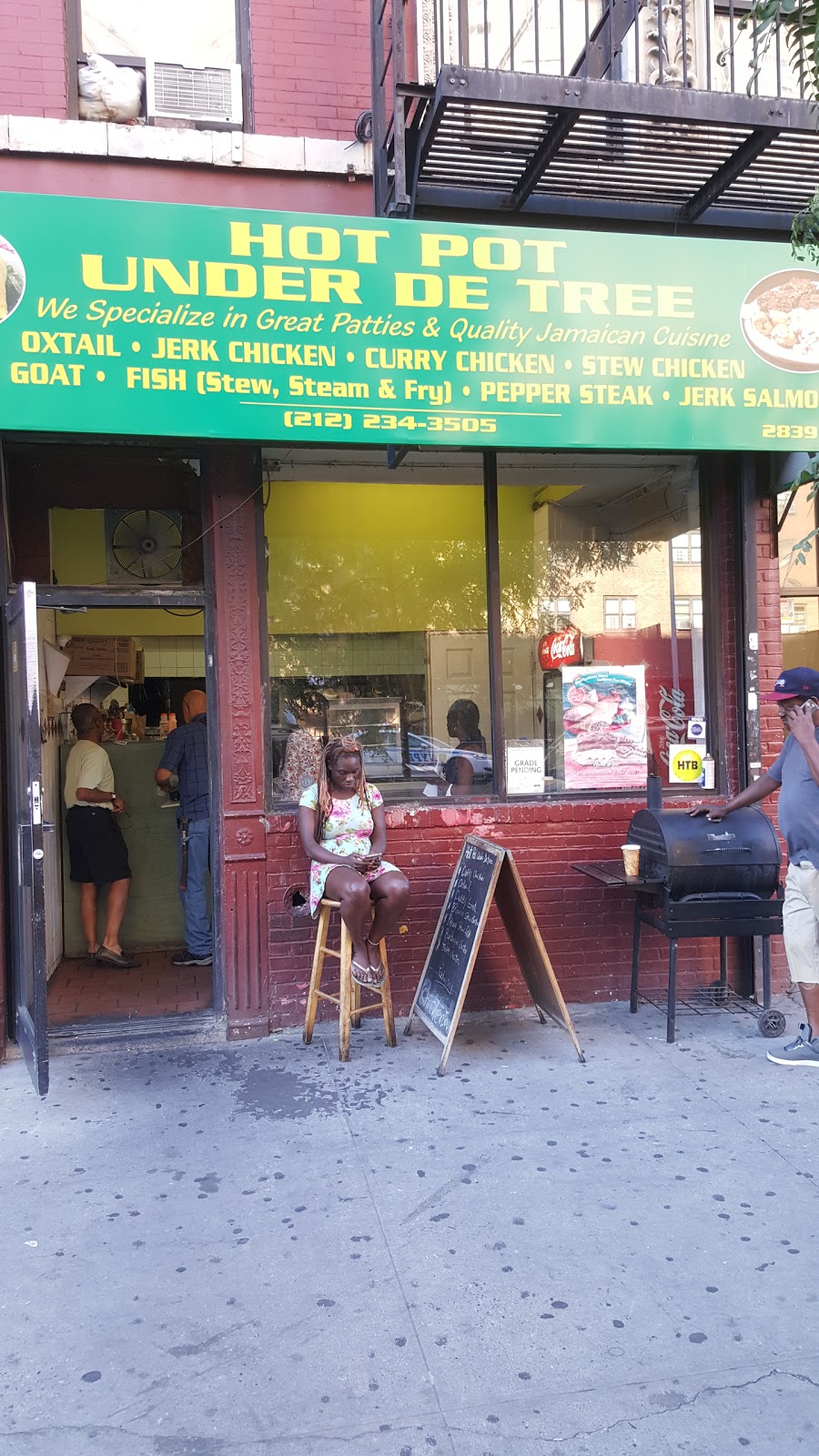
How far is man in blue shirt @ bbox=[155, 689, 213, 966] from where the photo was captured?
7.23m

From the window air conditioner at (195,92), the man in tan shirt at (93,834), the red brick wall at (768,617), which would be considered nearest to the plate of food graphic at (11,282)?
the window air conditioner at (195,92)

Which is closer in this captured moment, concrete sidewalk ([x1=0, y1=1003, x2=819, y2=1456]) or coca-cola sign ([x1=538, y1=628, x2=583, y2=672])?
concrete sidewalk ([x1=0, y1=1003, x2=819, y2=1456])

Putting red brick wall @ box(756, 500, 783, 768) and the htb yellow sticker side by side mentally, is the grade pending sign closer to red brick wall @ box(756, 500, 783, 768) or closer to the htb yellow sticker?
red brick wall @ box(756, 500, 783, 768)

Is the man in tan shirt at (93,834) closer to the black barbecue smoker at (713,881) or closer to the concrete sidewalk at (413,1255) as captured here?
the concrete sidewalk at (413,1255)

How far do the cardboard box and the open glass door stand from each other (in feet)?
7.82

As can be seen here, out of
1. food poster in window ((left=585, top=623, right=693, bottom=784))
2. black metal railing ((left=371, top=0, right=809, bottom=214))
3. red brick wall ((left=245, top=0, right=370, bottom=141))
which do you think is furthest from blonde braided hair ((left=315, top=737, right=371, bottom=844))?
red brick wall ((left=245, top=0, right=370, bottom=141))

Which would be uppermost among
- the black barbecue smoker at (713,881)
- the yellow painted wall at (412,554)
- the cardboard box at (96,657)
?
the yellow painted wall at (412,554)

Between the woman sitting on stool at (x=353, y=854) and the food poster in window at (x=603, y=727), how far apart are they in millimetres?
1409

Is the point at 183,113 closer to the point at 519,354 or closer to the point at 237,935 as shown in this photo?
the point at 519,354

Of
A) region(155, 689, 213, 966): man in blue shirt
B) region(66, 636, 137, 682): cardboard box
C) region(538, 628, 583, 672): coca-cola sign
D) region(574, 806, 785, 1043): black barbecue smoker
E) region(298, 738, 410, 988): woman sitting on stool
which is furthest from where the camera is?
region(66, 636, 137, 682): cardboard box

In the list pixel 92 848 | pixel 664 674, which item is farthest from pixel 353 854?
pixel 92 848

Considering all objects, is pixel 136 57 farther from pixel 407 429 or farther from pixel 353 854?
pixel 353 854

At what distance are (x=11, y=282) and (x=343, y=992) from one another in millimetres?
3852

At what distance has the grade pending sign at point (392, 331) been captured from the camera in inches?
195
